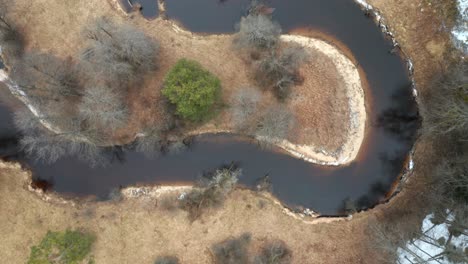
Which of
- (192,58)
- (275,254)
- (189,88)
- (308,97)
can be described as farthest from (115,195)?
(308,97)

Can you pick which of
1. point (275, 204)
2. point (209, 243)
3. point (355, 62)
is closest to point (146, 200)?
point (209, 243)

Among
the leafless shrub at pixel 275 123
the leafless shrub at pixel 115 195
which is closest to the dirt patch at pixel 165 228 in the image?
the leafless shrub at pixel 115 195

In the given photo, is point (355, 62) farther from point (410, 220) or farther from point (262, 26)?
point (410, 220)

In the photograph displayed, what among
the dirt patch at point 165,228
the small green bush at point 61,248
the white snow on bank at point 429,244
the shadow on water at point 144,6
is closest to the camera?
the small green bush at point 61,248

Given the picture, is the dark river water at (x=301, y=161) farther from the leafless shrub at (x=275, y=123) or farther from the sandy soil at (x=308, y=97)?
the leafless shrub at (x=275, y=123)

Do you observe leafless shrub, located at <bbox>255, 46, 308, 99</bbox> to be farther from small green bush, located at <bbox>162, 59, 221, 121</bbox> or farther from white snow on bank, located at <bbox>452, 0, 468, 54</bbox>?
white snow on bank, located at <bbox>452, 0, 468, 54</bbox>

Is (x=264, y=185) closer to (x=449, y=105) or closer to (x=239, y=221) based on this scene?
(x=239, y=221)
